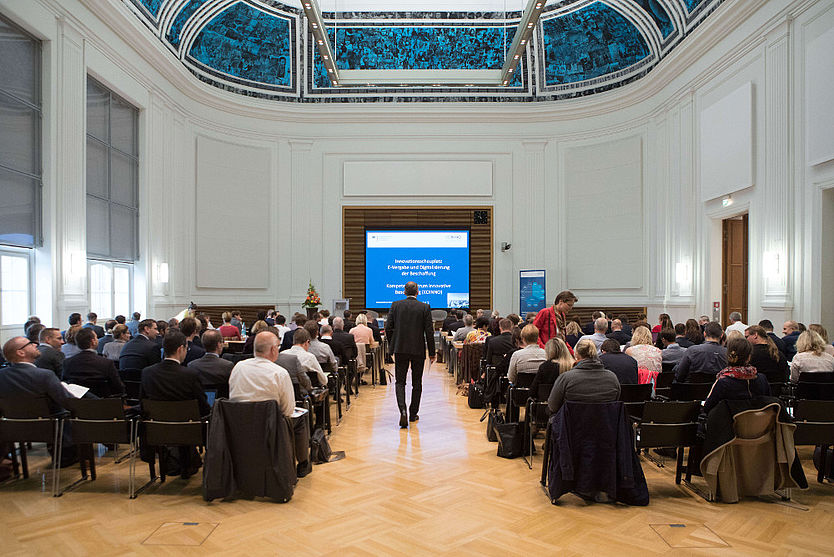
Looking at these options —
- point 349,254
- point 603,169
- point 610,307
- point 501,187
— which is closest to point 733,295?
point 610,307

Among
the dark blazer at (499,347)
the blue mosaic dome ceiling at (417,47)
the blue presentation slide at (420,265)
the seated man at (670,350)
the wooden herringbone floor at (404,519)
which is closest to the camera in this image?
the wooden herringbone floor at (404,519)

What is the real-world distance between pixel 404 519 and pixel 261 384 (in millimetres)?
1394

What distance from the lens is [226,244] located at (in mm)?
15664

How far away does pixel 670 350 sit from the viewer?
660 centimetres

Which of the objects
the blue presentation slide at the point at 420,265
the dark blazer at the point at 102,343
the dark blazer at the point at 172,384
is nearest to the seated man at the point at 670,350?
the dark blazer at the point at 172,384

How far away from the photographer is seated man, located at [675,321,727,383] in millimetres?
5676

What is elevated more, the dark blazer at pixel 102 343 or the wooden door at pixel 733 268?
the wooden door at pixel 733 268

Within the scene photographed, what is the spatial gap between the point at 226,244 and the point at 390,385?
7.52 meters

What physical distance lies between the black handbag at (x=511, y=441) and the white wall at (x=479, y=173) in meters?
5.90

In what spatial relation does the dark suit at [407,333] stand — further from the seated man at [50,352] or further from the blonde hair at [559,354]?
the seated man at [50,352]

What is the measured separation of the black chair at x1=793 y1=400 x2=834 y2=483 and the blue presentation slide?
40.0 ft

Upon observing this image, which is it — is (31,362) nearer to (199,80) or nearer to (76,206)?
(76,206)

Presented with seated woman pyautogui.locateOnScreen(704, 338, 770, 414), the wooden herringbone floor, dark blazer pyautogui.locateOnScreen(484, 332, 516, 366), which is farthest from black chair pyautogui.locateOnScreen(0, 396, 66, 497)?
seated woman pyautogui.locateOnScreen(704, 338, 770, 414)

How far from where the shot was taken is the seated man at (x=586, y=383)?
14.1 feet
